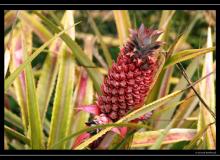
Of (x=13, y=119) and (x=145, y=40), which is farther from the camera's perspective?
(x=13, y=119)

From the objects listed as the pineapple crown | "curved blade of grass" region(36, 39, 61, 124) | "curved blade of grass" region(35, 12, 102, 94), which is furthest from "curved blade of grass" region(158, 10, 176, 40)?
the pineapple crown

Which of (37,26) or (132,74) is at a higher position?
(37,26)

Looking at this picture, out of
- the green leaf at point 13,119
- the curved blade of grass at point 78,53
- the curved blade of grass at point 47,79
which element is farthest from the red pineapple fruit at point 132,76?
the green leaf at point 13,119

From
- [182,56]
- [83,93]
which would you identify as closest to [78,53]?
[83,93]

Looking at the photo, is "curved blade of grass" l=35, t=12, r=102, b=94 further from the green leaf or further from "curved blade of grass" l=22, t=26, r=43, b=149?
the green leaf

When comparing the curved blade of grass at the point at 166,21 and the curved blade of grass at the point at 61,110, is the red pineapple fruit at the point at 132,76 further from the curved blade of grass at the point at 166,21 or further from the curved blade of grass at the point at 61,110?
the curved blade of grass at the point at 166,21

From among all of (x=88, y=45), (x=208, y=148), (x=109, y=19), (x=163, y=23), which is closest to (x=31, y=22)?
(x=88, y=45)

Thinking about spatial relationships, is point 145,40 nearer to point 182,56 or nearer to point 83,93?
point 182,56
